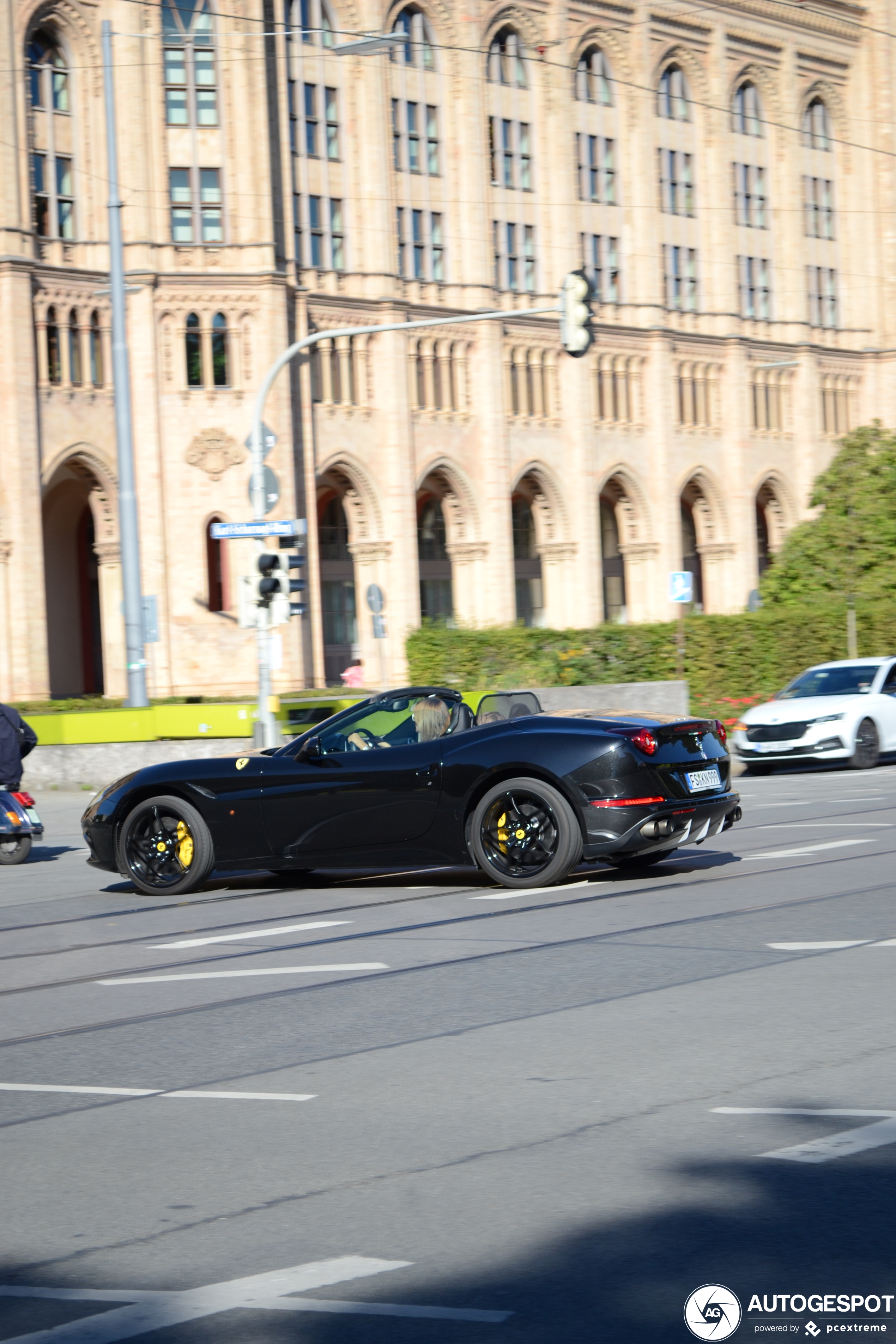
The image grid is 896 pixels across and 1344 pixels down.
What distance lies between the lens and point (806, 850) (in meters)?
13.9

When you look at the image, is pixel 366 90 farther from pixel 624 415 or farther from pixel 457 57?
pixel 624 415

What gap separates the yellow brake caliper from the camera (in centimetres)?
1276

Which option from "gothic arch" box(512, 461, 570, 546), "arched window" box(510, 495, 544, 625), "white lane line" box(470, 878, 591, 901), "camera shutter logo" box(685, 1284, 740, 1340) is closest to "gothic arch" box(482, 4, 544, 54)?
→ "gothic arch" box(512, 461, 570, 546)

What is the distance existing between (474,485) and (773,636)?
78.2 feet

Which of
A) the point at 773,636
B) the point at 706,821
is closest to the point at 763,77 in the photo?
the point at 773,636

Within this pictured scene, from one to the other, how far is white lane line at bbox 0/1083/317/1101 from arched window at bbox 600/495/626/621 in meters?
59.6

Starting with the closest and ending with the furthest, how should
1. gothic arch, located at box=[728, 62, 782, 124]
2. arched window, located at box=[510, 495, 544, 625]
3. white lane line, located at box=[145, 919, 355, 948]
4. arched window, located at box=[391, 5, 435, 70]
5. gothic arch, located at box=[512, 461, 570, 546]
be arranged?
white lane line, located at box=[145, 919, 355, 948], arched window, located at box=[391, 5, 435, 70], gothic arch, located at box=[512, 461, 570, 546], arched window, located at box=[510, 495, 544, 625], gothic arch, located at box=[728, 62, 782, 124]

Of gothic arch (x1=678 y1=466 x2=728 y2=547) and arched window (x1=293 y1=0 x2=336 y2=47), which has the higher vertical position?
arched window (x1=293 y1=0 x2=336 y2=47)

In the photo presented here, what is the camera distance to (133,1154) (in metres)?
5.55

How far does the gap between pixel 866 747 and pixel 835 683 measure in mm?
1293

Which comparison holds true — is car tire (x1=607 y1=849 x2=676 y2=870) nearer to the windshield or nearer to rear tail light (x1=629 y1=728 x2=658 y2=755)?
rear tail light (x1=629 y1=728 x2=658 y2=755)

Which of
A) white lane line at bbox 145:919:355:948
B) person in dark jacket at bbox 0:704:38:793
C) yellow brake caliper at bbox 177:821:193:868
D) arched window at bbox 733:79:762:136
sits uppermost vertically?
arched window at bbox 733:79:762:136

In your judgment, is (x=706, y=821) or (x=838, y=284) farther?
(x=838, y=284)

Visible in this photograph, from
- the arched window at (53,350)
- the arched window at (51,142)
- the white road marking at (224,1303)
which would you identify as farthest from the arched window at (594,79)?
the white road marking at (224,1303)
